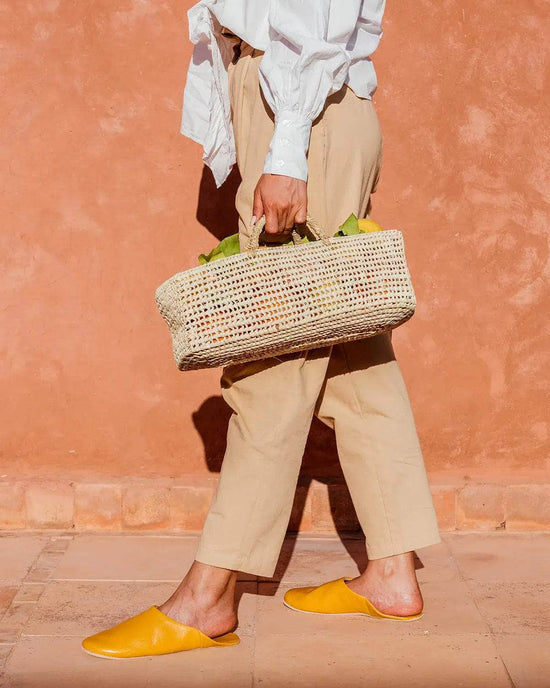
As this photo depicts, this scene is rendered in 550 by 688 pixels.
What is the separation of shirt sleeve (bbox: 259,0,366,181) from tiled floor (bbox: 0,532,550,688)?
3.87 feet

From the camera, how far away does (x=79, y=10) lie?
3.71 metres

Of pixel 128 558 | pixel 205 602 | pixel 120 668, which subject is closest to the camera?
pixel 120 668

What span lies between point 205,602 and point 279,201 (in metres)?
1.01

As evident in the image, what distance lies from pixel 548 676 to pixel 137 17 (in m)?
2.42


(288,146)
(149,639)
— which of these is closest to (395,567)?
(149,639)

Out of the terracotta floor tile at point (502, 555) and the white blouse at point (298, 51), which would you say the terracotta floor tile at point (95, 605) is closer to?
the terracotta floor tile at point (502, 555)

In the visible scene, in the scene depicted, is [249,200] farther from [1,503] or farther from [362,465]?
[1,503]

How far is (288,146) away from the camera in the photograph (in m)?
2.63

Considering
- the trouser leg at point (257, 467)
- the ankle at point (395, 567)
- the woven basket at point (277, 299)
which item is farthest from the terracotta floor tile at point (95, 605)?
the woven basket at point (277, 299)

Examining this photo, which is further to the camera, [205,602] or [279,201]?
[205,602]

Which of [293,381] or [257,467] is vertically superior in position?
[293,381]

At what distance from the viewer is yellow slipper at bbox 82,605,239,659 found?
275cm

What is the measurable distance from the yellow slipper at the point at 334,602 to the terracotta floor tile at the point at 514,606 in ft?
0.65

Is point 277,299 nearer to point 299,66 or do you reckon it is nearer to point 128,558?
point 299,66
